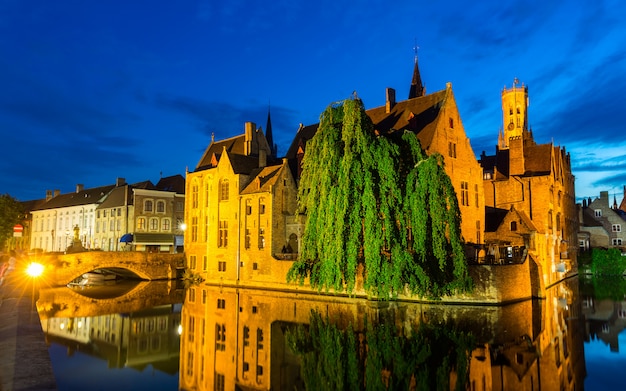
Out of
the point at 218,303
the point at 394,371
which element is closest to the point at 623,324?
the point at 394,371

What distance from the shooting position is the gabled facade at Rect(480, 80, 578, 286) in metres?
42.2

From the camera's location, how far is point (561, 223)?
156 ft

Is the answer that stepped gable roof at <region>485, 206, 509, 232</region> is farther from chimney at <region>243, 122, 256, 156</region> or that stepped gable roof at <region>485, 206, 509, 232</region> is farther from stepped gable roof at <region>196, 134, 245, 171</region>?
stepped gable roof at <region>196, 134, 245, 171</region>

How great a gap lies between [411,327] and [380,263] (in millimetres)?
4523

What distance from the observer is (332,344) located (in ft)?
59.3

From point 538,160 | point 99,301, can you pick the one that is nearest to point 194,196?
point 99,301

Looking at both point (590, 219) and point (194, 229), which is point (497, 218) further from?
point (590, 219)

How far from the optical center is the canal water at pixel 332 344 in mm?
14422

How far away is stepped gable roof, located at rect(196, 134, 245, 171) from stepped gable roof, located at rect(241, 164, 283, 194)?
8.28 m

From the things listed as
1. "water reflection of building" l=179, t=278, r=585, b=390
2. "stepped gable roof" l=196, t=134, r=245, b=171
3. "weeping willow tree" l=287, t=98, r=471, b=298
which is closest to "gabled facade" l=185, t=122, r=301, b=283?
"stepped gable roof" l=196, t=134, r=245, b=171

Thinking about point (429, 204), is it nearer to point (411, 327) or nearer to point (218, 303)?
point (411, 327)

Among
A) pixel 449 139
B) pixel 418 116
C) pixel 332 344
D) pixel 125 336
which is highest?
pixel 418 116

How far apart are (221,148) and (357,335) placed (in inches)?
1425

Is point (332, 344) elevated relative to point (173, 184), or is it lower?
lower
